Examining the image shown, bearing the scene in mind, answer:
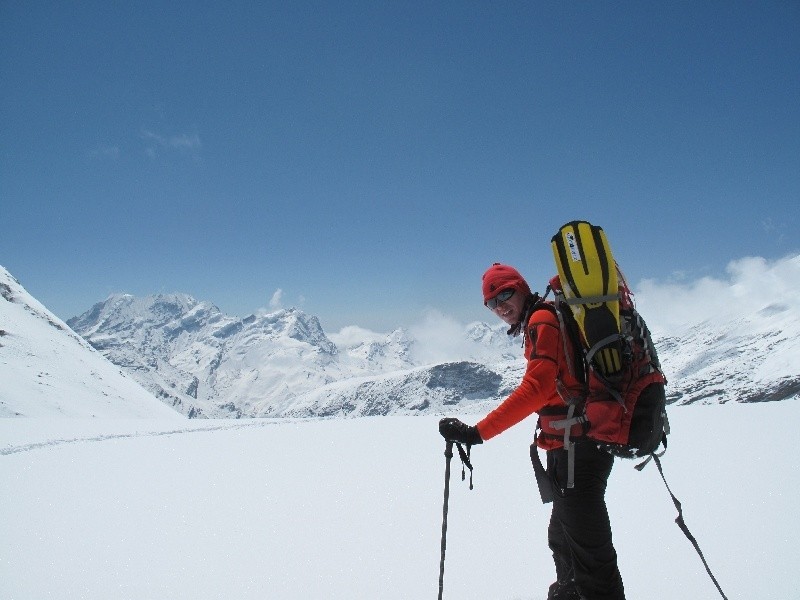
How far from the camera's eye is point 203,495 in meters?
8.12

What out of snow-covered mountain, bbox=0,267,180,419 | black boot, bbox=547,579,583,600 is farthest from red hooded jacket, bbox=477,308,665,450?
snow-covered mountain, bbox=0,267,180,419

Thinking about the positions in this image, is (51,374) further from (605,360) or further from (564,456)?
(605,360)

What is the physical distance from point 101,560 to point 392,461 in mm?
5993

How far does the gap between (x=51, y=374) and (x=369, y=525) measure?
56.0 metres

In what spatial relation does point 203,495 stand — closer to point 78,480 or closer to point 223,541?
point 223,541

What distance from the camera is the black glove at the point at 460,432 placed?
348 cm

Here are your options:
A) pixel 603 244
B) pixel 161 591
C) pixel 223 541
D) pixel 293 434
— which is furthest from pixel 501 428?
pixel 293 434

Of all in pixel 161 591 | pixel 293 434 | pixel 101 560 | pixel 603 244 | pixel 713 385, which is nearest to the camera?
pixel 603 244

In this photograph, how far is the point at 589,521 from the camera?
3.35 m

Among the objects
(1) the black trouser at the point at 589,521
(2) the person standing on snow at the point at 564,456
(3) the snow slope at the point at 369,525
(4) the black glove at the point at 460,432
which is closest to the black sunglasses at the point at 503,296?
(2) the person standing on snow at the point at 564,456

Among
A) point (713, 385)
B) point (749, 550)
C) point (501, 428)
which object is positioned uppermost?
point (713, 385)

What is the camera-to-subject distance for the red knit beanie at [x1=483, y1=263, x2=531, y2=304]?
3.90m

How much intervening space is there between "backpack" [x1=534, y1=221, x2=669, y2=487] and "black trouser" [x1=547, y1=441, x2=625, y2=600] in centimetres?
14

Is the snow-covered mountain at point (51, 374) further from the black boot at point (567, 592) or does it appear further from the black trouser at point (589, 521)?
the black trouser at point (589, 521)
